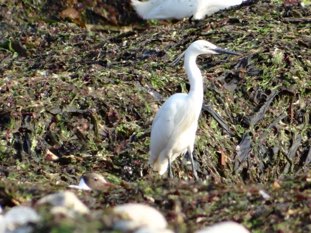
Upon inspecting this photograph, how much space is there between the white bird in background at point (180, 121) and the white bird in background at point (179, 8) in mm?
6177

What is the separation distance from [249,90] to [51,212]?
7653mm

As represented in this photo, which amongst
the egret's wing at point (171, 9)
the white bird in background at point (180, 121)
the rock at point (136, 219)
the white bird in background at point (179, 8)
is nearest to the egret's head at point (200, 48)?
the white bird in background at point (180, 121)

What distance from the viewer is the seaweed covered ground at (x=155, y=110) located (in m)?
9.27

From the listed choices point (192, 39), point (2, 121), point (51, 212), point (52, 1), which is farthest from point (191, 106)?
point (52, 1)

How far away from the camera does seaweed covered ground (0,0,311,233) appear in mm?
9273

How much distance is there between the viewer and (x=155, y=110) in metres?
13.4

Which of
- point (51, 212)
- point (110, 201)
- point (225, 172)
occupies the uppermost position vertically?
point (51, 212)

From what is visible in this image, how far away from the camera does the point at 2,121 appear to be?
12664 mm

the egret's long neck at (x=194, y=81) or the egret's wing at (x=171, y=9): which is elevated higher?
the egret's long neck at (x=194, y=81)

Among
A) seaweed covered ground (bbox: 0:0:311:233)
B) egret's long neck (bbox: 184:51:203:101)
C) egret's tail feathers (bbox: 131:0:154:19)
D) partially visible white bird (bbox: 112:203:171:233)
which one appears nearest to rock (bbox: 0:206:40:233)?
partially visible white bird (bbox: 112:203:171:233)

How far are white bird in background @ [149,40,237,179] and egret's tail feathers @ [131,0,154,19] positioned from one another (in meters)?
7.88

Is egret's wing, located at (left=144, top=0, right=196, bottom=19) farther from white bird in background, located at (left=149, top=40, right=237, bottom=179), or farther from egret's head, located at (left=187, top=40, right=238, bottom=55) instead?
white bird in background, located at (left=149, top=40, right=237, bottom=179)

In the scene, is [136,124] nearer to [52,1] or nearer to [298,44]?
[298,44]

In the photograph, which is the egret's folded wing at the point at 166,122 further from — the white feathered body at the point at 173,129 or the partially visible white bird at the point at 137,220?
the partially visible white bird at the point at 137,220
